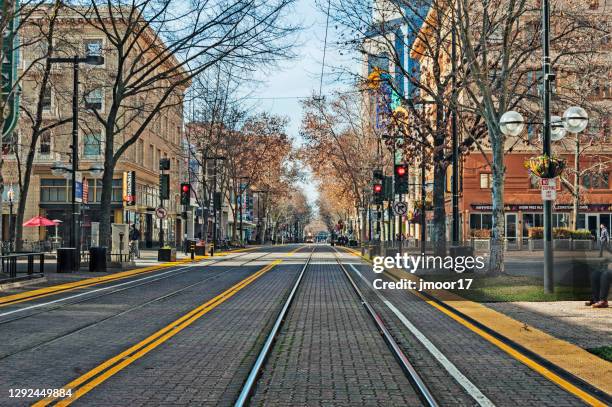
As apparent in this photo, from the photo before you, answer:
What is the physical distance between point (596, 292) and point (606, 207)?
162ft

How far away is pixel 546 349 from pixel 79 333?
6971 millimetres

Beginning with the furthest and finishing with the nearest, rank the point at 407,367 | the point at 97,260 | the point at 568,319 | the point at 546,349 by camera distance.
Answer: the point at 97,260, the point at 568,319, the point at 546,349, the point at 407,367

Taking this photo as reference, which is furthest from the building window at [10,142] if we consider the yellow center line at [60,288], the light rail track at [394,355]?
the light rail track at [394,355]

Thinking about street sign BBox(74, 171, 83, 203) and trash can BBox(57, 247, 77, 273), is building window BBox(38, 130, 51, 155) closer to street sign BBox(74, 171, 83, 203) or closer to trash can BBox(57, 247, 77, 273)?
street sign BBox(74, 171, 83, 203)

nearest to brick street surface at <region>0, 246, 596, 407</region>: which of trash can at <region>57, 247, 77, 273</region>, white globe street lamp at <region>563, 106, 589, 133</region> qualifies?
white globe street lamp at <region>563, 106, 589, 133</region>

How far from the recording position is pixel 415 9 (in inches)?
942

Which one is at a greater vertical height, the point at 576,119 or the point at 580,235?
the point at 576,119

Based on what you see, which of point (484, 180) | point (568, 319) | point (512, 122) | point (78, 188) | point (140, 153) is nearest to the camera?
point (568, 319)

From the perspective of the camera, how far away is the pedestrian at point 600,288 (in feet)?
46.9

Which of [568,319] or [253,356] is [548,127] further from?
[253,356]

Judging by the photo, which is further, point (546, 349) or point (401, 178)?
point (401, 178)

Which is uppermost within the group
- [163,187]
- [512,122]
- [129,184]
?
[129,184]

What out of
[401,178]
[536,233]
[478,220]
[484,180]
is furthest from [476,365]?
[478,220]

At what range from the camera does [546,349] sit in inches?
380
